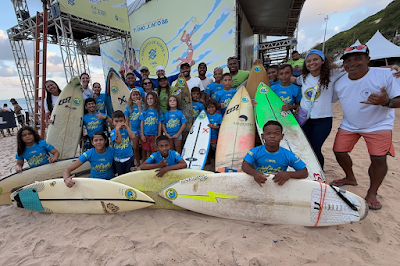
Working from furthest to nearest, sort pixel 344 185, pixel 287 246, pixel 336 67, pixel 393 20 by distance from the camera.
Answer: pixel 393 20 < pixel 344 185 < pixel 336 67 < pixel 287 246

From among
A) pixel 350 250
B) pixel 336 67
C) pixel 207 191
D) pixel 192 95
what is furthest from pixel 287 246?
pixel 192 95

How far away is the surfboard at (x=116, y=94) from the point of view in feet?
13.9

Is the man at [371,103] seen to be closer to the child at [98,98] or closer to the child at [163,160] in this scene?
the child at [163,160]

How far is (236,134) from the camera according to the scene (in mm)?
3271

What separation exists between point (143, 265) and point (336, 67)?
297cm

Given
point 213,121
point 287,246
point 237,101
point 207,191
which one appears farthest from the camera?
point 237,101

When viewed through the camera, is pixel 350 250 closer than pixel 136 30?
Yes

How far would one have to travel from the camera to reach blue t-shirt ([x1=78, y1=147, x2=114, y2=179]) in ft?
8.09

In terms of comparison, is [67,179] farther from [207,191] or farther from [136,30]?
[136,30]

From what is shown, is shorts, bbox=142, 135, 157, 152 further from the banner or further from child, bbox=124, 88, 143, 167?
the banner

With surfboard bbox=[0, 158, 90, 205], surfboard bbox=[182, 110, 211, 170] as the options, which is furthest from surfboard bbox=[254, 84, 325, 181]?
surfboard bbox=[0, 158, 90, 205]

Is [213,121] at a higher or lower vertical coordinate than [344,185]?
higher

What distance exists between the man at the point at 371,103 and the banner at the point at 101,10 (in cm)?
887

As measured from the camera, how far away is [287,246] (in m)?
1.71
